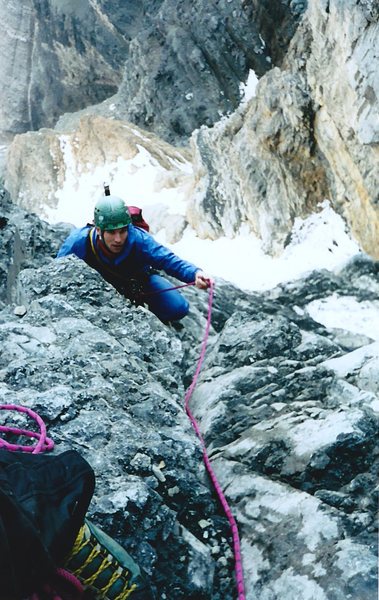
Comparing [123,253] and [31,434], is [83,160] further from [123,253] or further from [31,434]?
[31,434]

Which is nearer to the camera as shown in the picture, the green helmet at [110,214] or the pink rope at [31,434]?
the pink rope at [31,434]

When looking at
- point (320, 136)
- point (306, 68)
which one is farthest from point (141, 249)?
point (306, 68)

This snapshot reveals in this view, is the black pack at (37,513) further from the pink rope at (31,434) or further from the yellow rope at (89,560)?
the pink rope at (31,434)

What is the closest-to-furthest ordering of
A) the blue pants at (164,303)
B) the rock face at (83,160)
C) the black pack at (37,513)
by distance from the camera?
the black pack at (37,513), the blue pants at (164,303), the rock face at (83,160)

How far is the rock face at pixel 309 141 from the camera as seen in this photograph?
9.38 m

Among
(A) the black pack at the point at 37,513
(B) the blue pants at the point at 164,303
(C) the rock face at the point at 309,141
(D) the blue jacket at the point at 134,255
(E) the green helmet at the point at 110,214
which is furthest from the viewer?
(C) the rock face at the point at 309,141

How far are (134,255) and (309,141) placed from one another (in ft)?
24.1

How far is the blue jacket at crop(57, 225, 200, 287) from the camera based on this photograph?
5.75 meters

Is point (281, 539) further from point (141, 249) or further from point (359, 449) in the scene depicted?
point (141, 249)

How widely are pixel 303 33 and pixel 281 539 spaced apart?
13845 mm

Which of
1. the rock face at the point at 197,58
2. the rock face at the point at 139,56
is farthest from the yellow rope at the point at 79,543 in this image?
the rock face at the point at 197,58

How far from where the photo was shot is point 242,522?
304 centimetres

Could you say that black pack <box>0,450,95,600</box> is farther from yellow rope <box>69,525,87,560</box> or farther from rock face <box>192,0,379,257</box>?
rock face <box>192,0,379,257</box>

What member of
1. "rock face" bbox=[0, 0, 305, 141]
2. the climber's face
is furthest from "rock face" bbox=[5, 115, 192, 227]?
the climber's face
